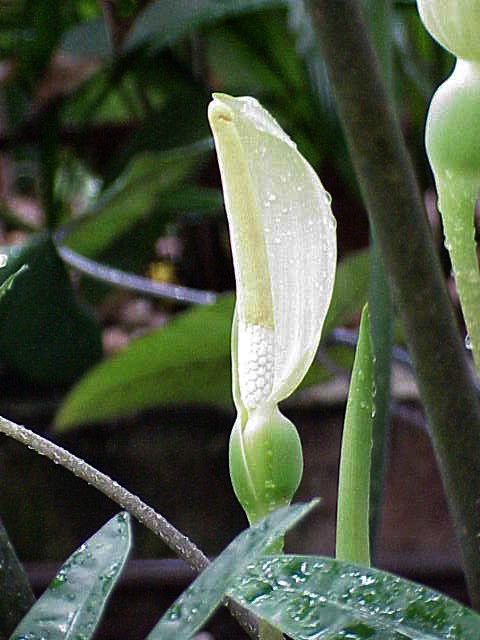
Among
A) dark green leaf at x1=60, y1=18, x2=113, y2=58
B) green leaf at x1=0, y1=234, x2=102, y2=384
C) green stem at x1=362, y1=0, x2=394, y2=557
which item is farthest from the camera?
dark green leaf at x1=60, y1=18, x2=113, y2=58

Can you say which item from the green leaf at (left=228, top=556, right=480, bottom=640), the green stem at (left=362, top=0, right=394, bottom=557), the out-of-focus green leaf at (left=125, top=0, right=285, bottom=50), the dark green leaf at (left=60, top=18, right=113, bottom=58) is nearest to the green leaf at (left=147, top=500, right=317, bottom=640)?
the green leaf at (left=228, top=556, right=480, bottom=640)

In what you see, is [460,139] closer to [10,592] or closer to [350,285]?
[10,592]

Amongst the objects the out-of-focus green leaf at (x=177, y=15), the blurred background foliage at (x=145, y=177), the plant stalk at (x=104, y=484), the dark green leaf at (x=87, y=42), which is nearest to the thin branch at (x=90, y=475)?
the plant stalk at (x=104, y=484)

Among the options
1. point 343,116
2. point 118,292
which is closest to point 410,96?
point 118,292

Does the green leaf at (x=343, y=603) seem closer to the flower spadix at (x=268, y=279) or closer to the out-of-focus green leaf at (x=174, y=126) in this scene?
the flower spadix at (x=268, y=279)

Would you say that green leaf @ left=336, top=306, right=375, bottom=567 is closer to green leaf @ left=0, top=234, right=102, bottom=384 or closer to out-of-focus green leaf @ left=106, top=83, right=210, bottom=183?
green leaf @ left=0, top=234, right=102, bottom=384

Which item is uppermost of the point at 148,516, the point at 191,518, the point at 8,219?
the point at 148,516

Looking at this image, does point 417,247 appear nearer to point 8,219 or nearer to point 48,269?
point 48,269

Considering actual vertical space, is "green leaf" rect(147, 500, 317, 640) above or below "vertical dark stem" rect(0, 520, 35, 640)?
above
